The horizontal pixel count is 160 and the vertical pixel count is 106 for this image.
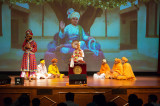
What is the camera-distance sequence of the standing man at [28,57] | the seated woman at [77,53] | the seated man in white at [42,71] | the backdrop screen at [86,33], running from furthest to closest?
the backdrop screen at [86,33] < the seated woman at [77,53] < the seated man in white at [42,71] < the standing man at [28,57]

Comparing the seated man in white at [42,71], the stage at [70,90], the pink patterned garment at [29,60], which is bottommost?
the stage at [70,90]

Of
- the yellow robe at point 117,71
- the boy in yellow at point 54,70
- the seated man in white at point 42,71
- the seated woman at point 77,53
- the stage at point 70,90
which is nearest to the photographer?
the stage at point 70,90

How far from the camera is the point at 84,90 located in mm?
6082

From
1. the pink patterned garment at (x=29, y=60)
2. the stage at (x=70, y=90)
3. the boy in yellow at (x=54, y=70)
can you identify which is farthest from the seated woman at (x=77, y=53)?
the stage at (x=70, y=90)

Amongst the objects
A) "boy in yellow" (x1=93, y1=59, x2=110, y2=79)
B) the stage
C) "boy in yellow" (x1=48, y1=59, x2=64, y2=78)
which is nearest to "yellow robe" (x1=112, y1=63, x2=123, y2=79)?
"boy in yellow" (x1=93, y1=59, x2=110, y2=79)

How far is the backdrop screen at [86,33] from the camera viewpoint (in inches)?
369

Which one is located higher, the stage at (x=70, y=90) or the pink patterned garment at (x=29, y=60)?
the pink patterned garment at (x=29, y=60)

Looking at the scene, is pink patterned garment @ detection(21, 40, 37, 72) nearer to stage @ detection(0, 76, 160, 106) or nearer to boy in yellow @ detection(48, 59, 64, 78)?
boy in yellow @ detection(48, 59, 64, 78)

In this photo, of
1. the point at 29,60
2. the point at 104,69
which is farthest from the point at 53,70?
the point at 104,69

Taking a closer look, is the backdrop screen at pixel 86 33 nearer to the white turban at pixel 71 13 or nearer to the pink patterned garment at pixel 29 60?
the white turban at pixel 71 13

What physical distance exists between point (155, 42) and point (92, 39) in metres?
2.53

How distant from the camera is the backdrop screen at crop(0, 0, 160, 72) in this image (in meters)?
9.38

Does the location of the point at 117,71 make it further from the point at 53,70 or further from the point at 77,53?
the point at 53,70

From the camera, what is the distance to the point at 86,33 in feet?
31.2
